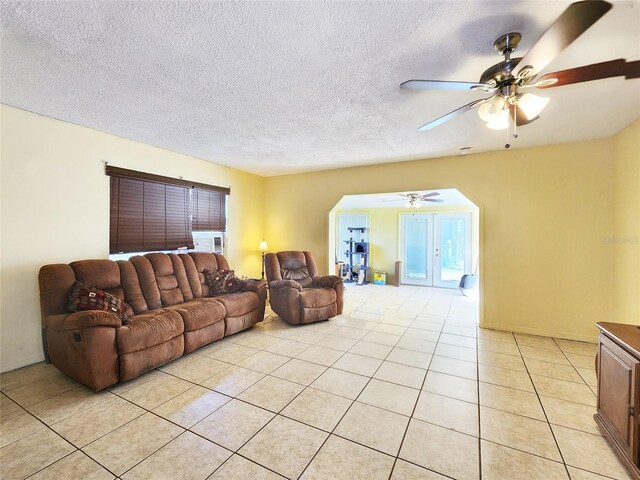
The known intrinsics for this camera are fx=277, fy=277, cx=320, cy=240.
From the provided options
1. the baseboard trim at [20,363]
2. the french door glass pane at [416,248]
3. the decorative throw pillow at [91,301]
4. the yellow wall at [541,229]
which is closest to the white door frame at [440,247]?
the french door glass pane at [416,248]

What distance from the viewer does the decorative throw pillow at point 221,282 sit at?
12.9 ft

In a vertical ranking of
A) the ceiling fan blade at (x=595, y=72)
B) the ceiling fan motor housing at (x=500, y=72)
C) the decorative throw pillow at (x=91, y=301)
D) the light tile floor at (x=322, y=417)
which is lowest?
the light tile floor at (x=322, y=417)

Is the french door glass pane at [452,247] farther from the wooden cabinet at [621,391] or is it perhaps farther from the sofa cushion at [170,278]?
the sofa cushion at [170,278]

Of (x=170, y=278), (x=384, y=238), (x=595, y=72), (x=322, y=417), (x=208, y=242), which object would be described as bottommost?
(x=322, y=417)

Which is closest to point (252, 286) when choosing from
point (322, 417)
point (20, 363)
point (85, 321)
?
point (85, 321)

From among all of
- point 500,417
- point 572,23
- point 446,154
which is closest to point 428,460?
point 500,417

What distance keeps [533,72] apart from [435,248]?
658cm

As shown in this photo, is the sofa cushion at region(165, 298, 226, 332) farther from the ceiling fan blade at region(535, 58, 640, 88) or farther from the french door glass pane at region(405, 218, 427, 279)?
the french door glass pane at region(405, 218, 427, 279)

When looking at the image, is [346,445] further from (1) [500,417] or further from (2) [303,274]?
(2) [303,274]

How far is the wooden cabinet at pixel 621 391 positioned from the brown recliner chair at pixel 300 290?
2933mm

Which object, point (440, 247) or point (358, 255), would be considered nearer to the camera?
point (440, 247)

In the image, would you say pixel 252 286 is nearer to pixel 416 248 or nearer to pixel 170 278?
pixel 170 278

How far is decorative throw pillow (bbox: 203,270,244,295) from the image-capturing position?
3.94m

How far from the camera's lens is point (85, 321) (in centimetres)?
224
